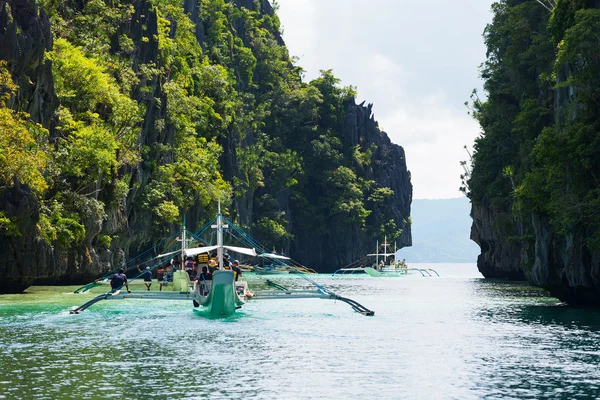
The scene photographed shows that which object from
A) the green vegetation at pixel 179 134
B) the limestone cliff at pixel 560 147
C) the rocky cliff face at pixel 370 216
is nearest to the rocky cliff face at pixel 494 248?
the limestone cliff at pixel 560 147

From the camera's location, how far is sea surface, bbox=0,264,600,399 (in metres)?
19.9

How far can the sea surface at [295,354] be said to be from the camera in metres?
19.9

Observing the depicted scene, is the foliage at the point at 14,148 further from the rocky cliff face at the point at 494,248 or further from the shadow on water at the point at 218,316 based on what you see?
the rocky cliff face at the point at 494,248

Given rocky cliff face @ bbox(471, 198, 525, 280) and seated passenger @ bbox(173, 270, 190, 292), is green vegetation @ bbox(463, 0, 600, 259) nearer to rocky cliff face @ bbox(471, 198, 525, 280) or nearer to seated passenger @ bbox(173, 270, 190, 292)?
seated passenger @ bbox(173, 270, 190, 292)

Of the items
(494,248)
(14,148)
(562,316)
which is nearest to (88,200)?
(14,148)

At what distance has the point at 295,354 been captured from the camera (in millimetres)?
26016

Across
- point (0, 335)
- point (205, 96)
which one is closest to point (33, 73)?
point (0, 335)

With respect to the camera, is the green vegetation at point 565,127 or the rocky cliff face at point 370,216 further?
the rocky cliff face at point 370,216

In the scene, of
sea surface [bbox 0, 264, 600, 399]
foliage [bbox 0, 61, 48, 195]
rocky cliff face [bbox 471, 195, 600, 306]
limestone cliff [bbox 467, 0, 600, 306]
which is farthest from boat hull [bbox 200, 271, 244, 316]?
rocky cliff face [bbox 471, 195, 600, 306]

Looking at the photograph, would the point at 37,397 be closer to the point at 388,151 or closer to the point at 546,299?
the point at 546,299

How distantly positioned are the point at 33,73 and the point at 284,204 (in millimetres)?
89652

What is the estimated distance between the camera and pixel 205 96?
101500 millimetres

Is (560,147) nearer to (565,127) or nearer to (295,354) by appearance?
(565,127)

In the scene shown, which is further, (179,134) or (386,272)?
(386,272)
